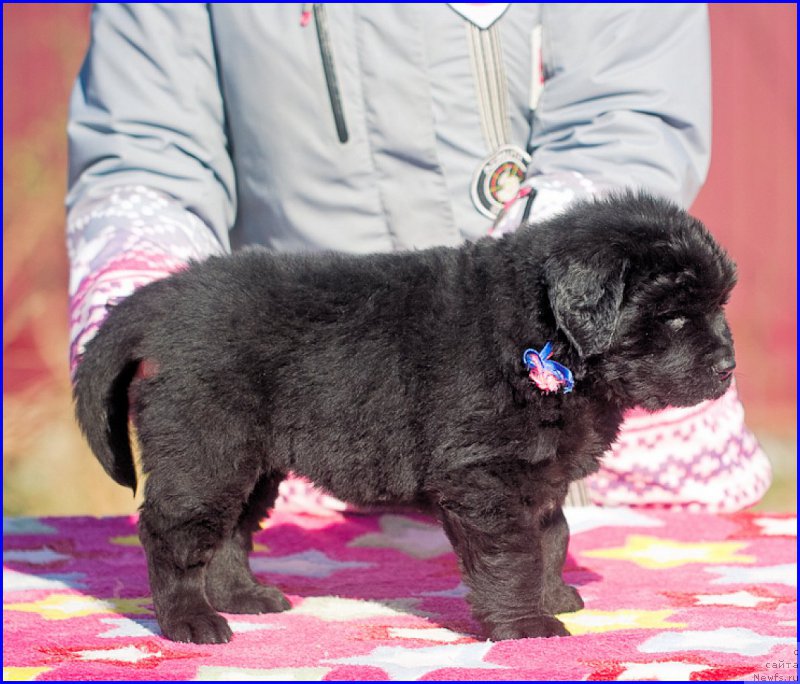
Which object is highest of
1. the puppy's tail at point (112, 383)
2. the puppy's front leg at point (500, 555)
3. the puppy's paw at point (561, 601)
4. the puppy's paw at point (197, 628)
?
the puppy's tail at point (112, 383)

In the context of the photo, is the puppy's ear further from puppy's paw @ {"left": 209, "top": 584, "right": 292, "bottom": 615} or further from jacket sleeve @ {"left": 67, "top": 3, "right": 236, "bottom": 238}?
jacket sleeve @ {"left": 67, "top": 3, "right": 236, "bottom": 238}

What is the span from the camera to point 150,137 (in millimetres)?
4469

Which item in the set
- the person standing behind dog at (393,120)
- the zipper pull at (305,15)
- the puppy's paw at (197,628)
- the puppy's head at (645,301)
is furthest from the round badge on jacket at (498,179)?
the puppy's paw at (197,628)

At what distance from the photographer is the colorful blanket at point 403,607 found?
8.21 feet

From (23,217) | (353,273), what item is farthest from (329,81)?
(23,217)

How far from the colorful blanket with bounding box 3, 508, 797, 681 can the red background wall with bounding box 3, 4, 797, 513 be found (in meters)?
2.84

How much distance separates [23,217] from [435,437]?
5409mm

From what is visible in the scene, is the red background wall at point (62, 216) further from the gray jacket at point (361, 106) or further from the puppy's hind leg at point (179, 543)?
the puppy's hind leg at point (179, 543)

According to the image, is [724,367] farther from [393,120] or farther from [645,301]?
[393,120]

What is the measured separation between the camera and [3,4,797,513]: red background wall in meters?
7.21

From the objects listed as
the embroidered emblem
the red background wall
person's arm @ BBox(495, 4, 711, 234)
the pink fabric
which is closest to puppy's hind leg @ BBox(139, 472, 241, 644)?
the embroidered emblem

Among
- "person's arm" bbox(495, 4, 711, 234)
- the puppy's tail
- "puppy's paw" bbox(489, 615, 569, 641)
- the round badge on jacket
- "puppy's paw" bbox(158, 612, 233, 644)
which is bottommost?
"puppy's paw" bbox(158, 612, 233, 644)

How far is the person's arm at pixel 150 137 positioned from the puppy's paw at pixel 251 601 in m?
1.37

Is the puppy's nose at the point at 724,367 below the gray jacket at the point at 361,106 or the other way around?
below
